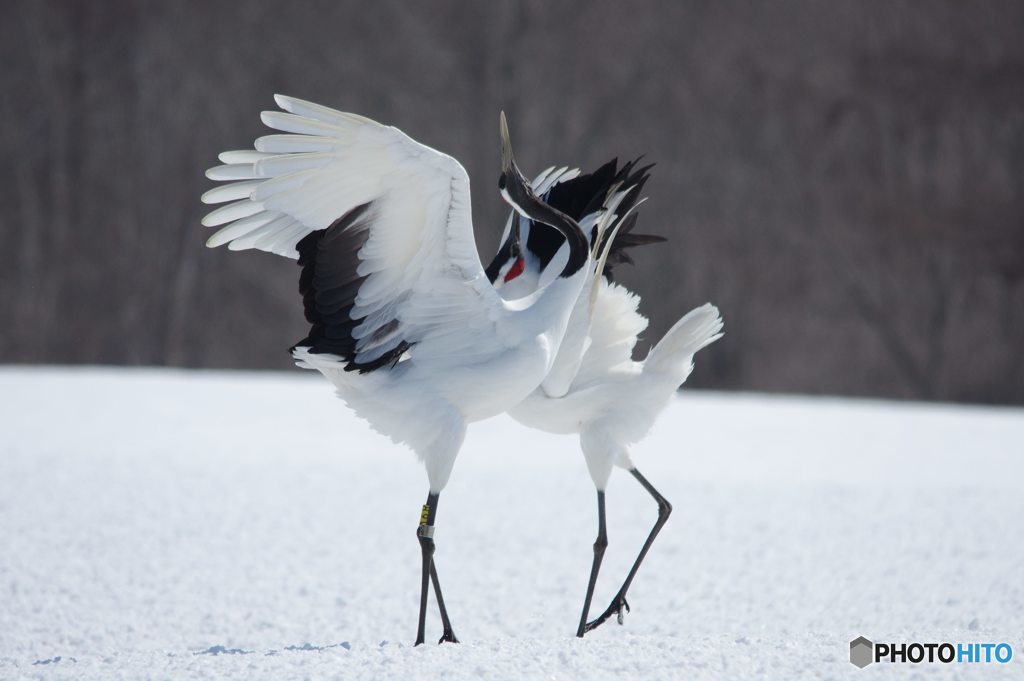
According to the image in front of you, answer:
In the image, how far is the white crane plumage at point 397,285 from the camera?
145 inches

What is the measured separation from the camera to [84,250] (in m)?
18.8

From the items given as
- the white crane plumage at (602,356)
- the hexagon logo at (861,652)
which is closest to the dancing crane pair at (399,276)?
the white crane plumage at (602,356)

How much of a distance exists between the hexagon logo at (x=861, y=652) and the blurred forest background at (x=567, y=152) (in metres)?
14.4

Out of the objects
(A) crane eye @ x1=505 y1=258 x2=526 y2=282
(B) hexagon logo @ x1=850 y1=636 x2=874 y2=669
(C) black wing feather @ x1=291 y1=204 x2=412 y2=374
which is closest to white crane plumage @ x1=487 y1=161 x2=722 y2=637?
(A) crane eye @ x1=505 y1=258 x2=526 y2=282

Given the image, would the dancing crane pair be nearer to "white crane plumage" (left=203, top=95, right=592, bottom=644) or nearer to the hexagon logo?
"white crane plumage" (left=203, top=95, right=592, bottom=644)

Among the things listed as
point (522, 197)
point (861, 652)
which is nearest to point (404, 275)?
point (522, 197)

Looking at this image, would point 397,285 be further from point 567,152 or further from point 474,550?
point 567,152

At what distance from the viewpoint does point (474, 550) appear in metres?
Result: 5.64

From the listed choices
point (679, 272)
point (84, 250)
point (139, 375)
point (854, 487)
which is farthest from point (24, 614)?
point (84, 250)

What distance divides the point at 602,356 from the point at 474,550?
150 cm

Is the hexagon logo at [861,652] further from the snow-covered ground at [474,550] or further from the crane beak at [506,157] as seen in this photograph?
the crane beak at [506,157]

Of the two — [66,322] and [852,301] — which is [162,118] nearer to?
[66,322]

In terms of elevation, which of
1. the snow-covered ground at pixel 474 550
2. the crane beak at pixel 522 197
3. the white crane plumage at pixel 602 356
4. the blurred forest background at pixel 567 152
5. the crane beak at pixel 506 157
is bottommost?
the snow-covered ground at pixel 474 550

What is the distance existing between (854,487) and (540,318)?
4.14 meters
